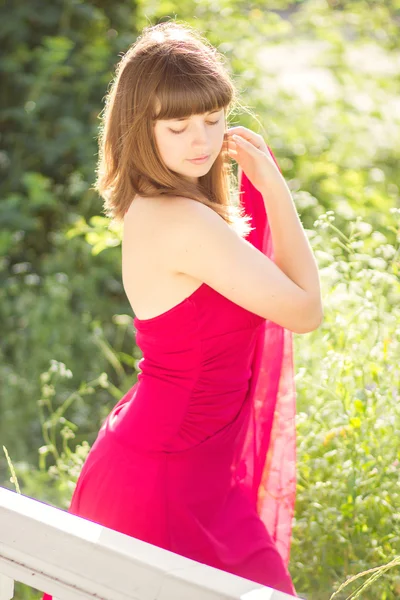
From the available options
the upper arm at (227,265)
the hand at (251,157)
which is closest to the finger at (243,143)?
the hand at (251,157)

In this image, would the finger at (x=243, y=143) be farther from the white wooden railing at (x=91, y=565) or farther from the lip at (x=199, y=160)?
the white wooden railing at (x=91, y=565)

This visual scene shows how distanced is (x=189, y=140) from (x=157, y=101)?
0.31 feet

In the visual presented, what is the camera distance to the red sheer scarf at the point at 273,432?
2012 millimetres

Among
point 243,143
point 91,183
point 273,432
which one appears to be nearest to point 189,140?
point 243,143

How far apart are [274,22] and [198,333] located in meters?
4.53

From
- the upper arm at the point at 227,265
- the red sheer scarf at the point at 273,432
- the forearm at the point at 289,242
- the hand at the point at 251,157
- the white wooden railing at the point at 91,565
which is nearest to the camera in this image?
the white wooden railing at the point at 91,565

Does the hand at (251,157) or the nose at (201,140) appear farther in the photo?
the hand at (251,157)

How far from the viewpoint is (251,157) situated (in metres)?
1.89

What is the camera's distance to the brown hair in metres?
1.65

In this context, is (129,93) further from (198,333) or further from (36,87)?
(36,87)

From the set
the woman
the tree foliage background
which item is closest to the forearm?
the woman

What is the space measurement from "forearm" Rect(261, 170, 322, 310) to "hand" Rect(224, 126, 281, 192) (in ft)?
0.05

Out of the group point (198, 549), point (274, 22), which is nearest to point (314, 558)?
point (198, 549)

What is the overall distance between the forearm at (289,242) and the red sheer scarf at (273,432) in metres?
0.21
